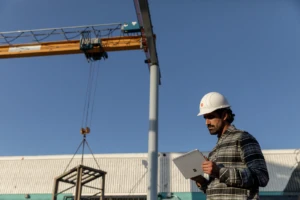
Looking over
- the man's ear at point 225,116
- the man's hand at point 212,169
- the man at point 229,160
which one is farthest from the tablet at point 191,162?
the man's ear at point 225,116

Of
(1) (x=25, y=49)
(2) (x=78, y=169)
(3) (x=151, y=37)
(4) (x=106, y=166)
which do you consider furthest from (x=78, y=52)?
(4) (x=106, y=166)

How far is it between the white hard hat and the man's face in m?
0.05

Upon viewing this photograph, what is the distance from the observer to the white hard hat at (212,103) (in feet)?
8.38

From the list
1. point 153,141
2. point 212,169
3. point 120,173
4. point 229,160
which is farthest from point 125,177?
point 212,169

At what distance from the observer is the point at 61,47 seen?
16219mm

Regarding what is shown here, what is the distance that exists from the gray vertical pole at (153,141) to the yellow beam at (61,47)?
227 centimetres

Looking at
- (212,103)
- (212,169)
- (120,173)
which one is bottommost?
(212,169)

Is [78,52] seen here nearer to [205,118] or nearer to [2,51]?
[2,51]

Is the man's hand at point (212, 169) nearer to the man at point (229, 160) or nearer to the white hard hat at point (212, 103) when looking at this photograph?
the man at point (229, 160)

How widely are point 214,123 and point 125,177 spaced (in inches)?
751

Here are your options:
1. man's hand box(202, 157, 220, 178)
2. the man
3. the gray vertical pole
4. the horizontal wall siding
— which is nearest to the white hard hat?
the man

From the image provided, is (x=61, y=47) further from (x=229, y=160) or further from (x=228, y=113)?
(x=229, y=160)

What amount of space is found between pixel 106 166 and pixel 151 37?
11.2 meters

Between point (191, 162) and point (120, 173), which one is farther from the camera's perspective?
point (120, 173)
